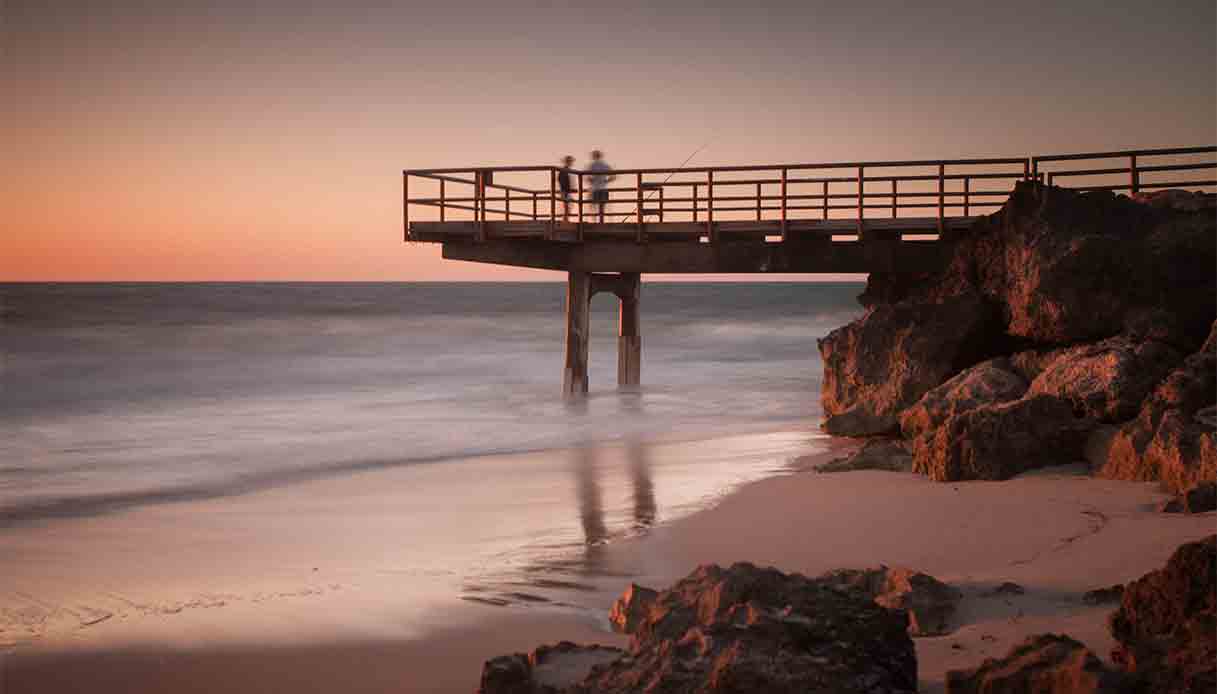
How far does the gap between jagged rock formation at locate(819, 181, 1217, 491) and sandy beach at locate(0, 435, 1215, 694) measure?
1.40 feet

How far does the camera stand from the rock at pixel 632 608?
7152mm

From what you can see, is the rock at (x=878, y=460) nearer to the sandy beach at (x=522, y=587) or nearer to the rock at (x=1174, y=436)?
the sandy beach at (x=522, y=587)

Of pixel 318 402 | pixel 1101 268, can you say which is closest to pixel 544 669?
pixel 1101 268

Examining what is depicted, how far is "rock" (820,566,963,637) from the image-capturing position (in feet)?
21.6

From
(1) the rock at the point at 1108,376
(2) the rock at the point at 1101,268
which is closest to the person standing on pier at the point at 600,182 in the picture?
(2) the rock at the point at 1101,268

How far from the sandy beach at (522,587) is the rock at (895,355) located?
11.8 ft

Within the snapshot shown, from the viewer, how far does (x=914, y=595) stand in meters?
6.75

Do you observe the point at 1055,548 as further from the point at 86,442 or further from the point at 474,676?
the point at 86,442

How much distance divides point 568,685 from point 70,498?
946cm

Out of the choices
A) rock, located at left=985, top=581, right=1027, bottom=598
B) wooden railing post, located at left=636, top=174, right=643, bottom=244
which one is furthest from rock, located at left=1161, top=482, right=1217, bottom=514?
wooden railing post, located at left=636, top=174, right=643, bottom=244

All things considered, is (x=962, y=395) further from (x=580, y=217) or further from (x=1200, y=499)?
(x=580, y=217)

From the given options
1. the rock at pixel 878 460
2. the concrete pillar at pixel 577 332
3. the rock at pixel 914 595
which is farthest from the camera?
the concrete pillar at pixel 577 332

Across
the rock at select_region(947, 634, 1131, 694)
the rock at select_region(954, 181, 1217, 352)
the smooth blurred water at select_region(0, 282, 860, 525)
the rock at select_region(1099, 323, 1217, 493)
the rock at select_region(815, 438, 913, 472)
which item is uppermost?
the rock at select_region(954, 181, 1217, 352)

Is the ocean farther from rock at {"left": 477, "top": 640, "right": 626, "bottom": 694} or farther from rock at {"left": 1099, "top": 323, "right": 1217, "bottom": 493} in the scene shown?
rock at {"left": 1099, "top": 323, "right": 1217, "bottom": 493}
